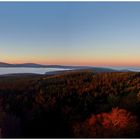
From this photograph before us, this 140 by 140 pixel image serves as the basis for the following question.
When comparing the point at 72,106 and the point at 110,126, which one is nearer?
the point at 110,126

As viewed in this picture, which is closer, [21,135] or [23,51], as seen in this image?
[21,135]

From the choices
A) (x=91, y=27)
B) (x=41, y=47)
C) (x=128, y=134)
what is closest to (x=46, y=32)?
(x=41, y=47)

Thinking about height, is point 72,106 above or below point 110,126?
above

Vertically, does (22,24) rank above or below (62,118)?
above

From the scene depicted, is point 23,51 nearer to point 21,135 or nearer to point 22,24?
point 22,24

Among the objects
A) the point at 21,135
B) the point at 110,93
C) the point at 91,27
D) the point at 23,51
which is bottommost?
the point at 21,135

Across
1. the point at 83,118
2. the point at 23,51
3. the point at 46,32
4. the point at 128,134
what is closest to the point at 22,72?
the point at 23,51
